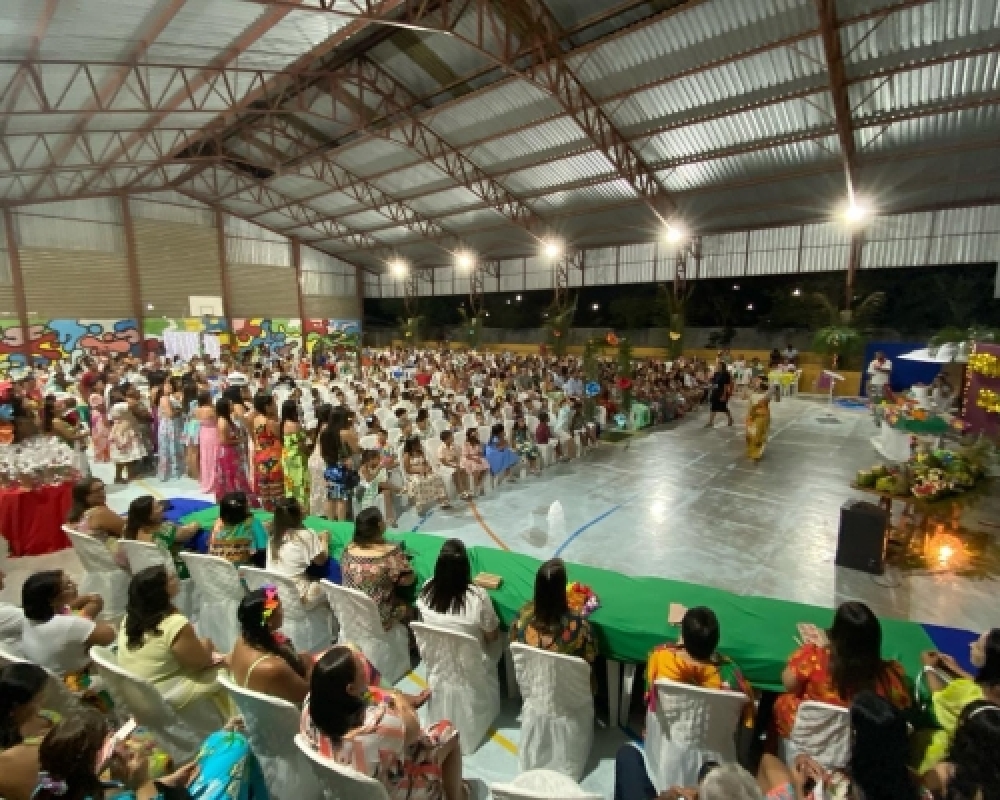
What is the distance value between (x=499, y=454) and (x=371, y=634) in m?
3.86

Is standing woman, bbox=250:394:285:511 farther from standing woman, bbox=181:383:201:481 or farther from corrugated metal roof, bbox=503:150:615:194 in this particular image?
corrugated metal roof, bbox=503:150:615:194

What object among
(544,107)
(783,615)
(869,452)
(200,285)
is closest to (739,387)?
(869,452)

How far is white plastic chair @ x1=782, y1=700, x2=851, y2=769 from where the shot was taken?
1.75m

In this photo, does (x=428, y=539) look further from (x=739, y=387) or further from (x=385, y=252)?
(x=385, y=252)

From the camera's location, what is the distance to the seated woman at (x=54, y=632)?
2.32 metres

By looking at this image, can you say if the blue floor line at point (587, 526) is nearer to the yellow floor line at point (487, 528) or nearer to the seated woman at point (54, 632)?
the yellow floor line at point (487, 528)

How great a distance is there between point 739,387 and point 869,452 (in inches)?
274

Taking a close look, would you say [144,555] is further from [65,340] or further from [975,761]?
[65,340]

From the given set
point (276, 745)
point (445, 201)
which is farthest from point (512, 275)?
point (276, 745)

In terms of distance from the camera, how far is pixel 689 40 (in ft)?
30.0

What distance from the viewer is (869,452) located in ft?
26.9

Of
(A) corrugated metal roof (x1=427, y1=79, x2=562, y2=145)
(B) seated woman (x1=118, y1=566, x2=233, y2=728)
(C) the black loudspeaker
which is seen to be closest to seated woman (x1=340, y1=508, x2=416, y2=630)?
(B) seated woman (x1=118, y1=566, x2=233, y2=728)

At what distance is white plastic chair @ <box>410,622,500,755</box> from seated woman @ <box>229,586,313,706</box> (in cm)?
53

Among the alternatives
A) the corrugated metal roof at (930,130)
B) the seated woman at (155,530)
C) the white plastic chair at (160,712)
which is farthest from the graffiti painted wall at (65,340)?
the corrugated metal roof at (930,130)
